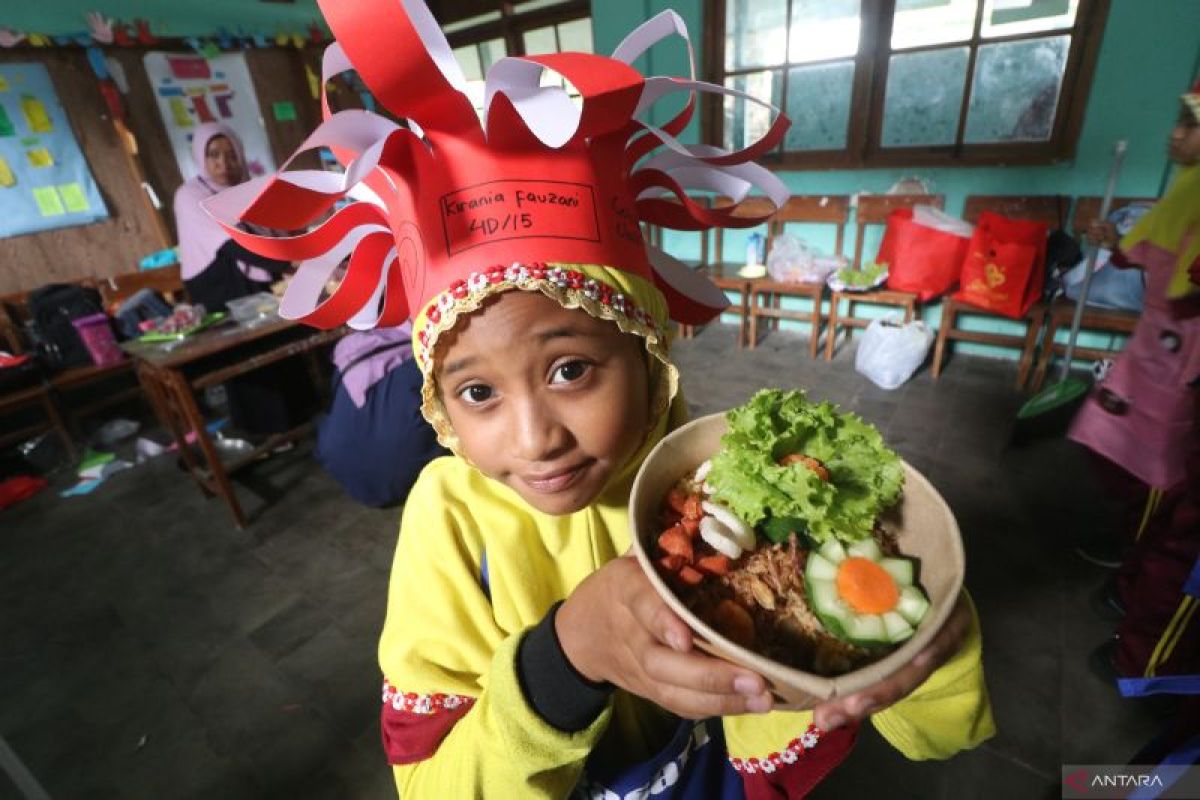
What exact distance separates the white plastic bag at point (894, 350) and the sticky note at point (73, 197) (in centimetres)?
680

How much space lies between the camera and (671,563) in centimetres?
61

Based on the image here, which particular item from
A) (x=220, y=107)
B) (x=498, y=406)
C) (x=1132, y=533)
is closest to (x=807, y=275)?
(x=1132, y=533)

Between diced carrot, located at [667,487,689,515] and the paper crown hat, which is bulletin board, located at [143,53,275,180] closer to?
the paper crown hat

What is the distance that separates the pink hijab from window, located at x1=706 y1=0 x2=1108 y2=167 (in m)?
Answer: 3.75

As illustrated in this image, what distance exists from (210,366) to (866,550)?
3.44 metres

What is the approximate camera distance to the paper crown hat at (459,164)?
1.91 feet

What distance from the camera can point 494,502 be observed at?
2.74 feet

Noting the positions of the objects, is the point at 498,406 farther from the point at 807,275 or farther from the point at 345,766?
the point at 807,275

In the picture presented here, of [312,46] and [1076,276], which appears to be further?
[312,46]

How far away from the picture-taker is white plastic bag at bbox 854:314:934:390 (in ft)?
12.7

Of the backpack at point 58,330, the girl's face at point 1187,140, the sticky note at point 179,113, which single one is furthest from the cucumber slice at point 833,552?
the sticky note at point 179,113

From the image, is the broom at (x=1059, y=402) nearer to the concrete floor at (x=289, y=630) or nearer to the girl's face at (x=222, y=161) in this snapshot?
the concrete floor at (x=289, y=630)

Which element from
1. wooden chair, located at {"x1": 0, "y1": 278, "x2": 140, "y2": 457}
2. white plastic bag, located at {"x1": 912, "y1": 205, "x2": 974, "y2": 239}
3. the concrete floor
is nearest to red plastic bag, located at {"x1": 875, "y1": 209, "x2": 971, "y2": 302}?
white plastic bag, located at {"x1": 912, "y1": 205, "x2": 974, "y2": 239}

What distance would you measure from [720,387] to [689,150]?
3.47 m
